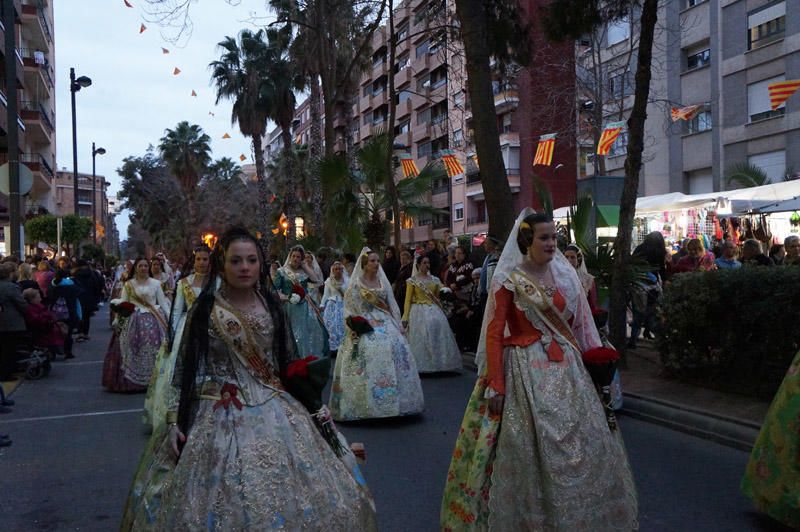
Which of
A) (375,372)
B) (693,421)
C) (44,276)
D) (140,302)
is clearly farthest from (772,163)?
(375,372)

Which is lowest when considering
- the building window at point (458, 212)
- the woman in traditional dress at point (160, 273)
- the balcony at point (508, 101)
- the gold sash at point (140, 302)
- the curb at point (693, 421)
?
the curb at point (693, 421)

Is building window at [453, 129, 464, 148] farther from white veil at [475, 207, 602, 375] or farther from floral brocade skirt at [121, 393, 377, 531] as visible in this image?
floral brocade skirt at [121, 393, 377, 531]

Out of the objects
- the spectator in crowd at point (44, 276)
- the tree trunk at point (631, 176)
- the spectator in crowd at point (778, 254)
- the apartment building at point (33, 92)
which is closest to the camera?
the tree trunk at point (631, 176)

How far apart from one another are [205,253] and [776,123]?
23.2m

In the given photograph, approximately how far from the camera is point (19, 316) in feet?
38.4

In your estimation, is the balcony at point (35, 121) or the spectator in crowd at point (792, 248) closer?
the spectator in crowd at point (792, 248)

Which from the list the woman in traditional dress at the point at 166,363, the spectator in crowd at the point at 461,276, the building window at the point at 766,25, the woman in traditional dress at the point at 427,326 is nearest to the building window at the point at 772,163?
the building window at the point at 766,25

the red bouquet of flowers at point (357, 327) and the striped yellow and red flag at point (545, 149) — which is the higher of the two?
the striped yellow and red flag at point (545, 149)

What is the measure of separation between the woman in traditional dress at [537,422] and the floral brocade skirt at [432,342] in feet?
22.1

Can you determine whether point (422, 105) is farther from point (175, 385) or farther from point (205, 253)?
point (175, 385)

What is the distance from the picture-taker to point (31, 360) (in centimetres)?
1244

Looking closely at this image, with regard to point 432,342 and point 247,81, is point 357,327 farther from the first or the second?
point 247,81

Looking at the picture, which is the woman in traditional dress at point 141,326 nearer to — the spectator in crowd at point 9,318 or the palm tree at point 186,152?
the spectator in crowd at point 9,318

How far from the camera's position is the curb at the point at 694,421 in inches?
275
